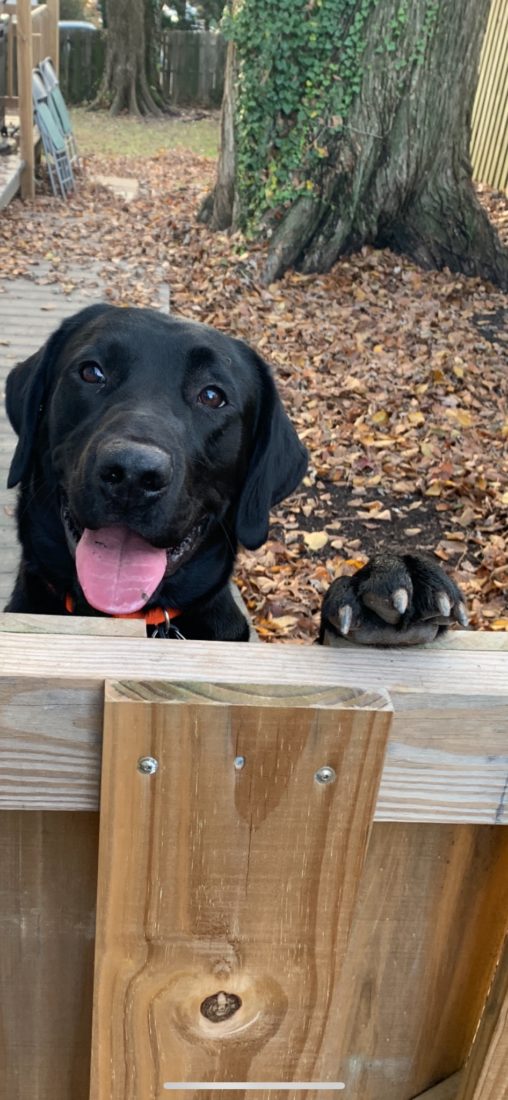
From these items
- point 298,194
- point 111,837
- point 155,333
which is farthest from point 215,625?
point 298,194

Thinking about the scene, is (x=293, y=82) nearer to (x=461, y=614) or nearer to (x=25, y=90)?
(x=25, y=90)

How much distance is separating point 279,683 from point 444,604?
45 centimetres

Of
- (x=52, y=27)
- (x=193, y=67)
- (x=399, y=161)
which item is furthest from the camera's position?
(x=193, y=67)

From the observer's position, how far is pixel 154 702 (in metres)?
1.22

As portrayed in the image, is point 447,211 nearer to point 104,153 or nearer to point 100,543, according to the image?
point 100,543

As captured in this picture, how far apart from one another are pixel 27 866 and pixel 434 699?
0.62 meters

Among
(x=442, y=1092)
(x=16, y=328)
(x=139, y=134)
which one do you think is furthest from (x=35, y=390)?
(x=139, y=134)

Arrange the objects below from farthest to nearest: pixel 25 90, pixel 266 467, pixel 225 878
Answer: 1. pixel 25 90
2. pixel 266 467
3. pixel 225 878

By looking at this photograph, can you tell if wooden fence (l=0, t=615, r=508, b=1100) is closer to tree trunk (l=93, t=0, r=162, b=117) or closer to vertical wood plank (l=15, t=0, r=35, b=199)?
vertical wood plank (l=15, t=0, r=35, b=199)

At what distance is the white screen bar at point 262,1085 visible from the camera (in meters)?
1.55

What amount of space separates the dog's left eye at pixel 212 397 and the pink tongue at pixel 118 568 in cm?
57

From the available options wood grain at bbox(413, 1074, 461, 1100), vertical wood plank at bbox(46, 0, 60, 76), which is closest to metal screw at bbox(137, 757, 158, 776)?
wood grain at bbox(413, 1074, 461, 1100)

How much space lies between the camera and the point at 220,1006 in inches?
58.4

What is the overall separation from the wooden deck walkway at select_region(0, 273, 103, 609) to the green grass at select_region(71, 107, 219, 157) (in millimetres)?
12029
